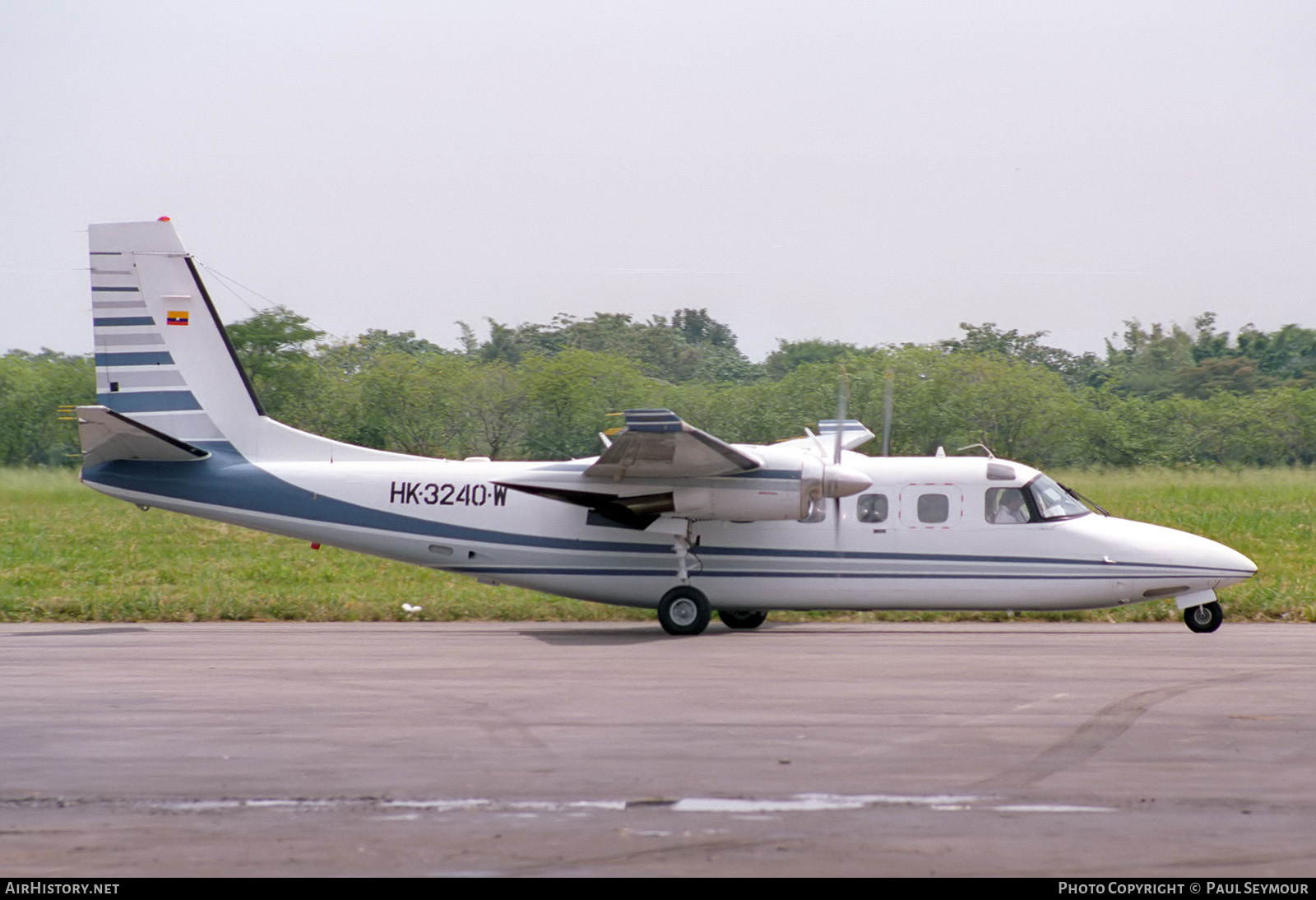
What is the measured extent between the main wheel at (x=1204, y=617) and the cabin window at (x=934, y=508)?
2962 millimetres

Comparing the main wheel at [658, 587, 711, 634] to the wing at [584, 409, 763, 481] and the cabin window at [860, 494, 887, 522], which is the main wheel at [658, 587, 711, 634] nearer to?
the wing at [584, 409, 763, 481]

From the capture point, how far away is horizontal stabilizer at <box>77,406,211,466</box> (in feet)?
44.5

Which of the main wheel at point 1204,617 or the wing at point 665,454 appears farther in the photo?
the main wheel at point 1204,617

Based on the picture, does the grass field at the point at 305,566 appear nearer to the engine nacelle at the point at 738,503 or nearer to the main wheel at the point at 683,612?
the main wheel at the point at 683,612

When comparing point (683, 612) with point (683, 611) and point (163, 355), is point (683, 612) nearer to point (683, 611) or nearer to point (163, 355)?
point (683, 611)

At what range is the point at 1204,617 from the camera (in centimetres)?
1415

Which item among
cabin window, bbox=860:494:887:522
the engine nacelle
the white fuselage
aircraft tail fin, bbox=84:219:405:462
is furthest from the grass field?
the engine nacelle

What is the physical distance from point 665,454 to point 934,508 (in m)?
3.45

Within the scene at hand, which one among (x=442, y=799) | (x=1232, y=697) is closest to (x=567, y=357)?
(x=1232, y=697)

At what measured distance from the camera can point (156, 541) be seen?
24.2 meters

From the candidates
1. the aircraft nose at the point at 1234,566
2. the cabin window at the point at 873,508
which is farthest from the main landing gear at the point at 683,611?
the aircraft nose at the point at 1234,566

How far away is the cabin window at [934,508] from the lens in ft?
47.7

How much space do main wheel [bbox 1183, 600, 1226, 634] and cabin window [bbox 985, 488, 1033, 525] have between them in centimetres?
212
